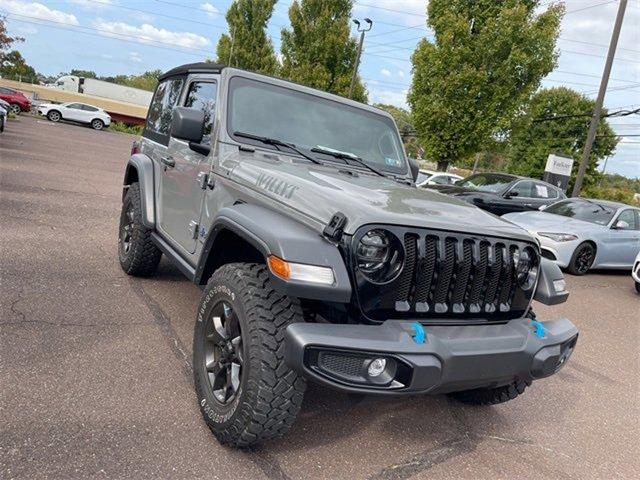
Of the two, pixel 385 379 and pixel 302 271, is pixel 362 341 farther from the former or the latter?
pixel 302 271

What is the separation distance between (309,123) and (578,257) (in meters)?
7.27

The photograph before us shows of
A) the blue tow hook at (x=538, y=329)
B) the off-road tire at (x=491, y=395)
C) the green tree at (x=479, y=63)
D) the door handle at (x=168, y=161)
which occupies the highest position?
the green tree at (x=479, y=63)

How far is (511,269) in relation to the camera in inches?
110

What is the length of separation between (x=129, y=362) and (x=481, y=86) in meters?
15.7

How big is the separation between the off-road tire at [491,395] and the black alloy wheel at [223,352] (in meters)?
1.64

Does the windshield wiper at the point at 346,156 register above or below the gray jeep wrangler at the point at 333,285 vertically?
above

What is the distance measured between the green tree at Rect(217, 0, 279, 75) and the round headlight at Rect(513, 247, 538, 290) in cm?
3351

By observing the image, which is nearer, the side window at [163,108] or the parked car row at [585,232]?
the side window at [163,108]

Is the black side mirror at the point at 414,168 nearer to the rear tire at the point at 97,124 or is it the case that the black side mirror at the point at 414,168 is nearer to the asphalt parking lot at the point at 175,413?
the asphalt parking lot at the point at 175,413

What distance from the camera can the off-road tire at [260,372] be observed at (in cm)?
234

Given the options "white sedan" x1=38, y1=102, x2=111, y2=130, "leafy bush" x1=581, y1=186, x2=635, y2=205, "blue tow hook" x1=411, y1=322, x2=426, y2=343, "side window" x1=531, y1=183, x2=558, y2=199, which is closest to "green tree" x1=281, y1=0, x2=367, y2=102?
"side window" x1=531, y1=183, x2=558, y2=199

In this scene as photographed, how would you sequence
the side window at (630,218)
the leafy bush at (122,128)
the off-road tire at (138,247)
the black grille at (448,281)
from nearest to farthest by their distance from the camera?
the black grille at (448,281)
the off-road tire at (138,247)
the side window at (630,218)
the leafy bush at (122,128)

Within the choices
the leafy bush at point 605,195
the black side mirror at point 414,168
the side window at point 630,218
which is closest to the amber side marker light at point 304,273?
the black side mirror at point 414,168

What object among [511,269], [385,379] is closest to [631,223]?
[511,269]
